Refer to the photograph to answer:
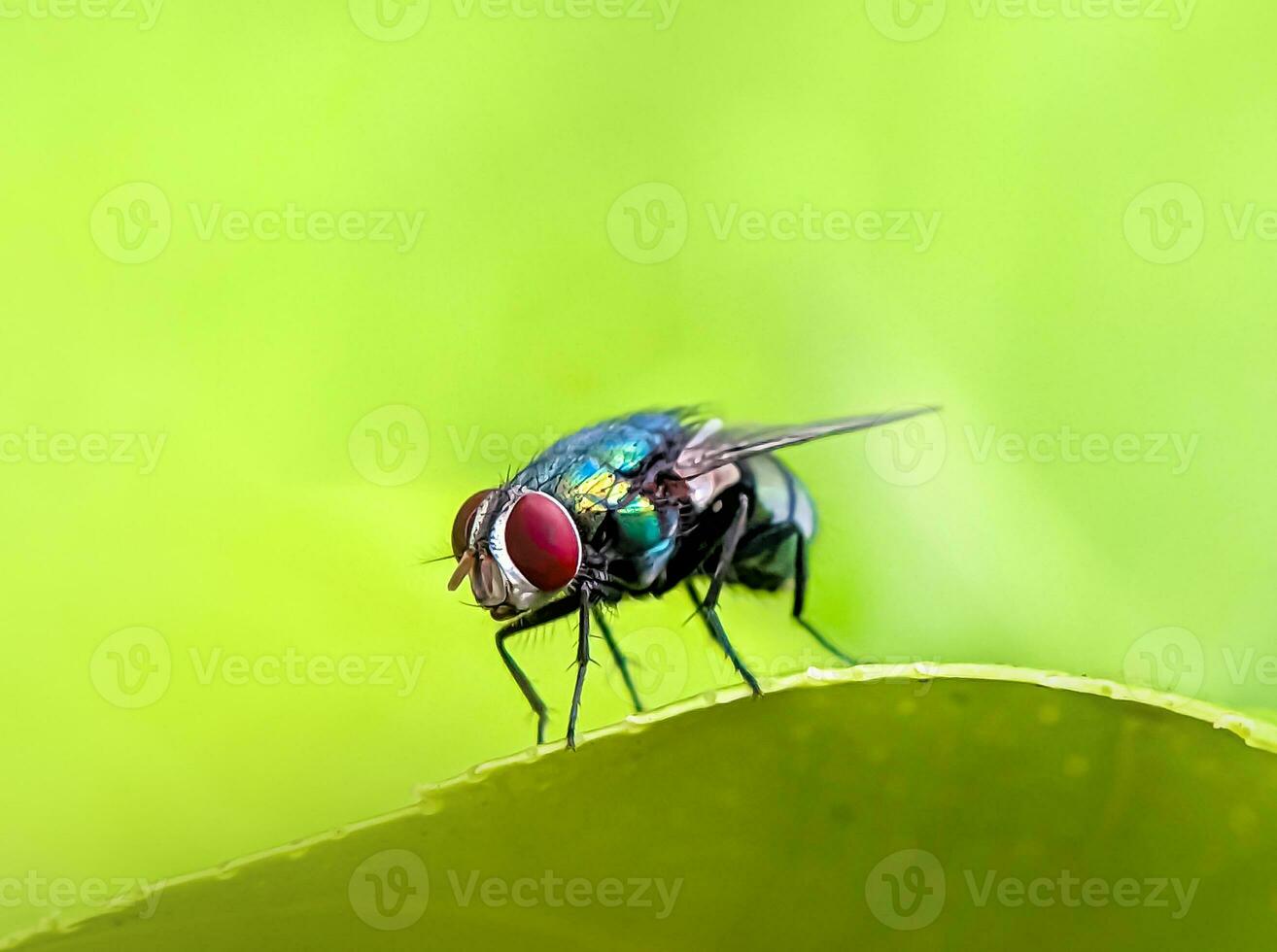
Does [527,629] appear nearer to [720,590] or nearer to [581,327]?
[720,590]

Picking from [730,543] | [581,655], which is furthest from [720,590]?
[581,655]

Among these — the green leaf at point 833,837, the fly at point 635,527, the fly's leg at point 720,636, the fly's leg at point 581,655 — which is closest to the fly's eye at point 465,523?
the fly at point 635,527

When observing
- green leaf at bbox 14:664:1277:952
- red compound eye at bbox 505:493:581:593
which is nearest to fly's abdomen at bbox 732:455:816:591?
red compound eye at bbox 505:493:581:593

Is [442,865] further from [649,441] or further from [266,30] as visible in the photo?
[266,30]

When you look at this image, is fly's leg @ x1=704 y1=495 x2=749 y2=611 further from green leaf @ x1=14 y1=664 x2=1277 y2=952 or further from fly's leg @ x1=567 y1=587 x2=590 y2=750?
green leaf @ x1=14 y1=664 x2=1277 y2=952

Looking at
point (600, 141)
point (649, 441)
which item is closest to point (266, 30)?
point (600, 141)

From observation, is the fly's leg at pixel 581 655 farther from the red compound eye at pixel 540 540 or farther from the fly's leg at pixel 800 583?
→ the fly's leg at pixel 800 583

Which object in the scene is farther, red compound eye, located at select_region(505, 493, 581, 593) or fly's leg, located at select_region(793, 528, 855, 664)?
fly's leg, located at select_region(793, 528, 855, 664)
